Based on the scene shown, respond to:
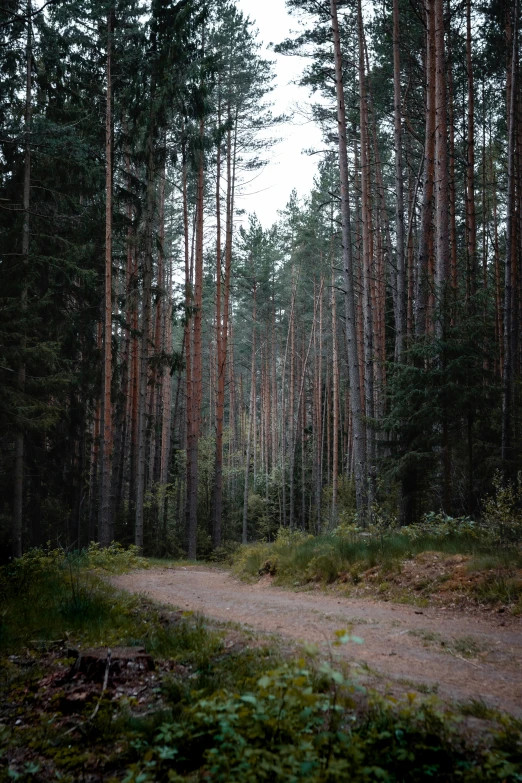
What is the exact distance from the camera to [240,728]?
2916mm

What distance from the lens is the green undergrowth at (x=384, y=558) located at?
657 centimetres

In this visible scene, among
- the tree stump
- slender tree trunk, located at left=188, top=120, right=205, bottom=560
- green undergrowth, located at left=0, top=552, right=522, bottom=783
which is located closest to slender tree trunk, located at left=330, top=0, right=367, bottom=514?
slender tree trunk, located at left=188, top=120, right=205, bottom=560

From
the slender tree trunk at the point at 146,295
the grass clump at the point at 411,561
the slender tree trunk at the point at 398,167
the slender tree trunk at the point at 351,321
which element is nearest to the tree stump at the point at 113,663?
the grass clump at the point at 411,561

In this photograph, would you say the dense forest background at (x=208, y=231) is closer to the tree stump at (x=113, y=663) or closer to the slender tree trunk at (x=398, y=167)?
the slender tree trunk at (x=398, y=167)

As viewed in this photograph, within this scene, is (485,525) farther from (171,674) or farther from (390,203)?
(390,203)

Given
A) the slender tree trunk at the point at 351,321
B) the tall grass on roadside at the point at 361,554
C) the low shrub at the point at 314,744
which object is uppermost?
the slender tree trunk at the point at 351,321

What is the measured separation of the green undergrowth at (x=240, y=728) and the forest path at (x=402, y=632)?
60cm

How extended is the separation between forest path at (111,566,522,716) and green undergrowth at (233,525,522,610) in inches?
19.9

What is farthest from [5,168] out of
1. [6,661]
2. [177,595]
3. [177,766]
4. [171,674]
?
[177,766]

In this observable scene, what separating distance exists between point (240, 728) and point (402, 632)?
3.08 m

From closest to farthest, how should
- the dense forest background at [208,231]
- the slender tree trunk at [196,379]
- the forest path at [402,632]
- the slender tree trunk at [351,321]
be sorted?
the forest path at [402,632] → the dense forest background at [208,231] → the slender tree trunk at [351,321] → the slender tree trunk at [196,379]

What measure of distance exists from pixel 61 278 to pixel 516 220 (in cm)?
1440

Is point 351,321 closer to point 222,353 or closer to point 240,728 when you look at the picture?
point 222,353

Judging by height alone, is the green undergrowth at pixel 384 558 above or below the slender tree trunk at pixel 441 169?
below
